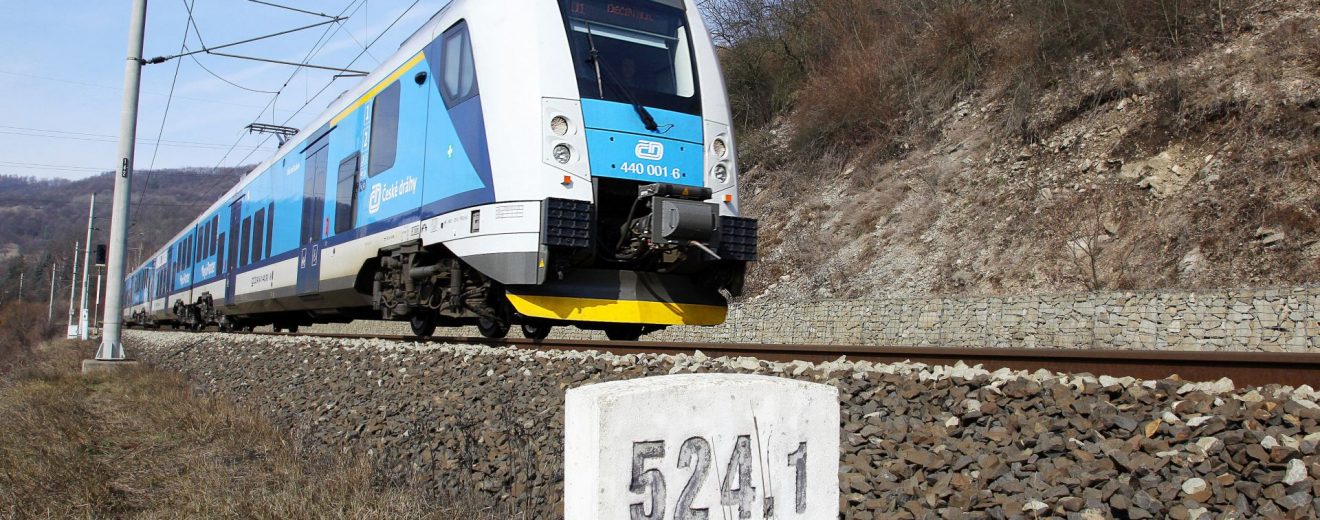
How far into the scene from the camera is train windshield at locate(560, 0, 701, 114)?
8781 mm

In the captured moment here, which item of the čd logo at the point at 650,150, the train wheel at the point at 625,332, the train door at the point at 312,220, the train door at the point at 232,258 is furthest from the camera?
the train door at the point at 232,258

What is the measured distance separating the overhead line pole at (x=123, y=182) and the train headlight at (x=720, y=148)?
31.7ft

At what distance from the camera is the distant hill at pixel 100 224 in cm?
8006

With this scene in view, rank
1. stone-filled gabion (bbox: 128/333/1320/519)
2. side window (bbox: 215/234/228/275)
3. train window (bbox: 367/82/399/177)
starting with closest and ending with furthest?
stone-filled gabion (bbox: 128/333/1320/519)
train window (bbox: 367/82/399/177)
side window (bbox: 215/234/228/275)

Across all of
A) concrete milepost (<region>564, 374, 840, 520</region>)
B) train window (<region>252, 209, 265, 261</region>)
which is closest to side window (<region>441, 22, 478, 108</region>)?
concrete milepost (<region>564, 374, 840, 520</region>)

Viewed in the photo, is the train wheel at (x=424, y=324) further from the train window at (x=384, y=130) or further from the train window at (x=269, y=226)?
the train window at (x=269, y=226)

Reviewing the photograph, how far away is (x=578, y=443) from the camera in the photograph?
249 cm

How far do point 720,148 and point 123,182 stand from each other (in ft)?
33.1

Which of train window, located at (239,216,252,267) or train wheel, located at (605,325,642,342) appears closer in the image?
train wheel, located at (605,325,642,342)

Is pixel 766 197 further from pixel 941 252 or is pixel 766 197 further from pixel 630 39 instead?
pixel 630 39

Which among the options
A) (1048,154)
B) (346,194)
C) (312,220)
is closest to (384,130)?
(346,194)

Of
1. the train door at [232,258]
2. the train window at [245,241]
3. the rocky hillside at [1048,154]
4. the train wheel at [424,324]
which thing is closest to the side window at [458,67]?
the train wheel at [424,324]

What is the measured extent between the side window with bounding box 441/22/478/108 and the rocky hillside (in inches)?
361

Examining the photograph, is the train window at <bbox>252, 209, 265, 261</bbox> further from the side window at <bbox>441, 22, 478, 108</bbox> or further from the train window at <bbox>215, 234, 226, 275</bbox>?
the side window at <bbox>441, 22, 478, 108</bbox>
